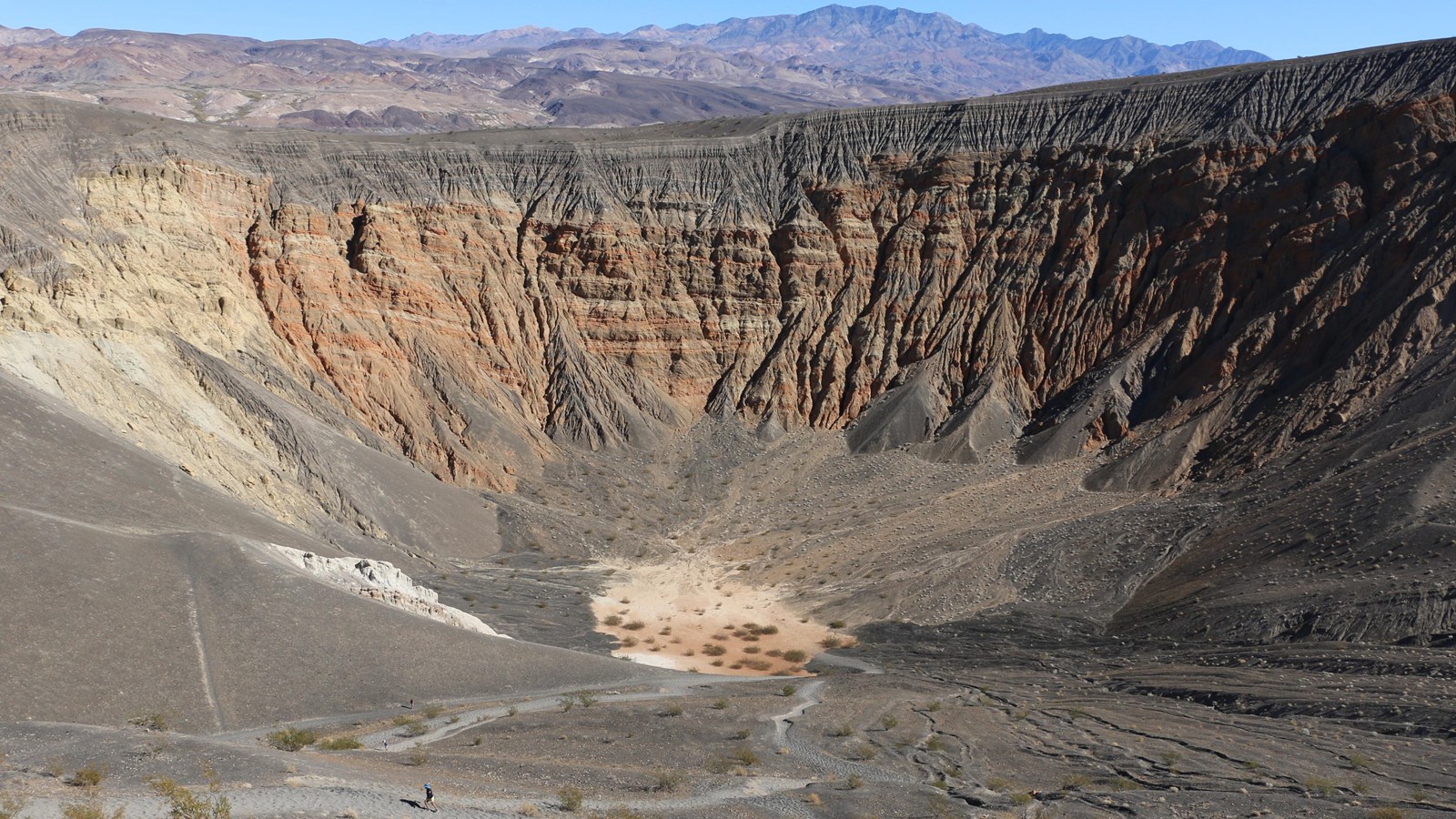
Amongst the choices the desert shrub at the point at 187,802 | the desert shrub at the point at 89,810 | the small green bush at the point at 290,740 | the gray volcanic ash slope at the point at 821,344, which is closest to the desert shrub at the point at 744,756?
the small green bush at the point at 290,740

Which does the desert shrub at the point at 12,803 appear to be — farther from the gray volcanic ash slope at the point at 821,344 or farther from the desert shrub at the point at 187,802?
the gray volcanic ash slope at the point at 821,344

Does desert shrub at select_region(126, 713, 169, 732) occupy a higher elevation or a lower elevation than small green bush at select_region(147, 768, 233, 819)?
lower

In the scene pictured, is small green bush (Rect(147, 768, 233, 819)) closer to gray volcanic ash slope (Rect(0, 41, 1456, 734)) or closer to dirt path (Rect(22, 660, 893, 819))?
dirt path (Rect(22, 660, 893, 819))

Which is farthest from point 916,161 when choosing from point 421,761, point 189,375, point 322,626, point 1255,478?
point 421,761

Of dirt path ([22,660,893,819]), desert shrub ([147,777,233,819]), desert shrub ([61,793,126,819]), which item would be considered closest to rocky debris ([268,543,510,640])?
dirt path ([22,660,893,819])

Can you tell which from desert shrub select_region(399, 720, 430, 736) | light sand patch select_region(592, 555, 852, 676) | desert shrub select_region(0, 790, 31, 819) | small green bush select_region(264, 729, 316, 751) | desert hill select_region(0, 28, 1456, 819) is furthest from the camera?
light sand patch select_region(592, 555, 852, 676)

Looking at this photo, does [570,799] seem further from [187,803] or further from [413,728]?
[413,728]
